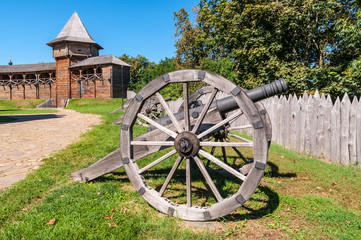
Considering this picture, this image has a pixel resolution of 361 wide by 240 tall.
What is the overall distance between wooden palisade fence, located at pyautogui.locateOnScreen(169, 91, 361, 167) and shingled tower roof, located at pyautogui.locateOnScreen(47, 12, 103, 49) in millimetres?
36973

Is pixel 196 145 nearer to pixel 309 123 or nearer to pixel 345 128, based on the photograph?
pixel 345 128

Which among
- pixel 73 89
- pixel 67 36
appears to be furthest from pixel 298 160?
pixel 67 36

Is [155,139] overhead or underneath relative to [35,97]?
underneath

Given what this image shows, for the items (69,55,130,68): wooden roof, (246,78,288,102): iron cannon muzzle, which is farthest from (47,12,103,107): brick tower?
(246,78,288,102): iron cannon muzzle

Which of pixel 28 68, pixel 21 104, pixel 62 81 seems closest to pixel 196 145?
pixel 62 81

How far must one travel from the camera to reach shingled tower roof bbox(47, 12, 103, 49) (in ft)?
117

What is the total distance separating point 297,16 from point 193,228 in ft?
36.3

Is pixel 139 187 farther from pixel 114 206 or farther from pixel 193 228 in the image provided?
pixel 193 228

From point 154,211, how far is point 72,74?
125ft

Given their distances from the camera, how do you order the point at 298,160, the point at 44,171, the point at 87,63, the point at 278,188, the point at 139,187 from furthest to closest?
the point at 87,63, the point at 298,160, the point at 44,171, the point at 278,188, the point at 139,187

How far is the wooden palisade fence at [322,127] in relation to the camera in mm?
4891

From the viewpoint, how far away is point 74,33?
3741 centimetres

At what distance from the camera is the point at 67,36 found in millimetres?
36375

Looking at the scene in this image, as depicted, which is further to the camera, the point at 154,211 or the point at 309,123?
the point at 309,123
